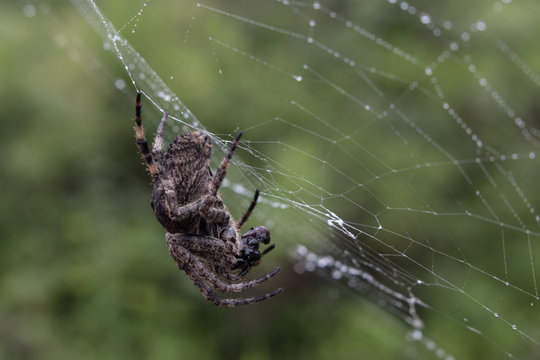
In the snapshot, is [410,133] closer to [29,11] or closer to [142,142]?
[142,142]

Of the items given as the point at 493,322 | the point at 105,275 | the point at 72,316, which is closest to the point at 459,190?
the point at 493,322

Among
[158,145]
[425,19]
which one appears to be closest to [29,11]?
[425,19]

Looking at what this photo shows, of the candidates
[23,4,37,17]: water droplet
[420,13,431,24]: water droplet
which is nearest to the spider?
[420,13,431,24]: water droplet

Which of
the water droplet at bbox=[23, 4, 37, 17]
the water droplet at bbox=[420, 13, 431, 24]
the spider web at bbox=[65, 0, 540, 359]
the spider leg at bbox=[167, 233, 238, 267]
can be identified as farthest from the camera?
the water droplet at bbox=[23, 4, 37, 17]

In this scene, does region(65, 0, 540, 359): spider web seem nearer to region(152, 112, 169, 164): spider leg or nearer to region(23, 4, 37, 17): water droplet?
region(23, 4, 37, 17): water droplet

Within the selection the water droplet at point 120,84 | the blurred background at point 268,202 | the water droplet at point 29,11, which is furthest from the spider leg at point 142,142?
the water droplet at point 29,11

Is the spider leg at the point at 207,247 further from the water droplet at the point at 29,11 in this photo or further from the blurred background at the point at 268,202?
the water droplet at the point at 29,11
